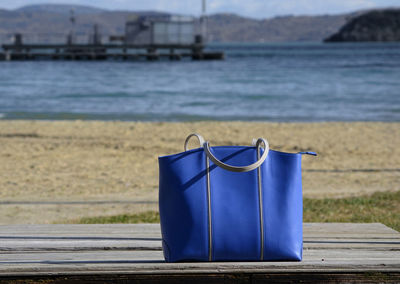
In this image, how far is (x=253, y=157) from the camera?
7.43 feet

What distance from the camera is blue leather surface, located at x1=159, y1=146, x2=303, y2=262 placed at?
2.25 metres

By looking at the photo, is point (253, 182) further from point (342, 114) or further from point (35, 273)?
point (342, 114)

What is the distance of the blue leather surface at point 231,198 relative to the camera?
2254 mm

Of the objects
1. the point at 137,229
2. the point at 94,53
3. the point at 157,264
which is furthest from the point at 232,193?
the point at 94,53

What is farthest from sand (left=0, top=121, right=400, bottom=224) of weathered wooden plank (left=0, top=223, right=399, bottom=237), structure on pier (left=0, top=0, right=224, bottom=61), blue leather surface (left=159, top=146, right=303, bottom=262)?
structure on pier (left=0, top=0, right=224, bottom=61)

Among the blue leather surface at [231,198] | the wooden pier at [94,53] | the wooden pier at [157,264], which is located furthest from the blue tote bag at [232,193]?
the wooden pier at [94,53]

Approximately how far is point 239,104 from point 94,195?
1599cm

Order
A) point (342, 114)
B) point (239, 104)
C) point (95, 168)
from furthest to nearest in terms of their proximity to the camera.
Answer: point (239, 104)
point (342, 114)
point (95, 168)

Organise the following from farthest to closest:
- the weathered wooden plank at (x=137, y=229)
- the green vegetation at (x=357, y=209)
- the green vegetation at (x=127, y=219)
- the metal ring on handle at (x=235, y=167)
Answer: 1. the green vegetation at (x=127, y=219)
2. the green vegetation at (x=357, y=209)
3. the weathered wooden plank at (x=137, y=229)
4. the metal ring on handle at (x=235, y=167)

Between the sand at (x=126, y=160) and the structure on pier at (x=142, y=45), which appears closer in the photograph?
the sand at (x=126, y=160)

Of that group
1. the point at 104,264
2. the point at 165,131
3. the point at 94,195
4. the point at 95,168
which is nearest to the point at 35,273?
the point at 104,264

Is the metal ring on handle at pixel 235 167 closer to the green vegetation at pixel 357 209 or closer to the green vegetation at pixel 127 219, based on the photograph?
the green vegetation at pixel 357 209

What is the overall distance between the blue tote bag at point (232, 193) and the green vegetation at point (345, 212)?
324 centimetres

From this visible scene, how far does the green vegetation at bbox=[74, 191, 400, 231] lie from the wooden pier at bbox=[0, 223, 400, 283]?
2807mm
